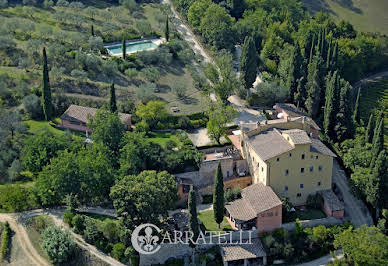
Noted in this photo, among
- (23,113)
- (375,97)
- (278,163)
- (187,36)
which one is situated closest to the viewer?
(278,163)

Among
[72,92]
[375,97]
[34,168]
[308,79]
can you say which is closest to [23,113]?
[72,92]

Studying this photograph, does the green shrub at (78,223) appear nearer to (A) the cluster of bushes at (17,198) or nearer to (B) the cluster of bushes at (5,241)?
(A) the cluster of bushes at (17,198)

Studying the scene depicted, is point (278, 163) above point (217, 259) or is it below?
above

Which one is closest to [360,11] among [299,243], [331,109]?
[331,109]

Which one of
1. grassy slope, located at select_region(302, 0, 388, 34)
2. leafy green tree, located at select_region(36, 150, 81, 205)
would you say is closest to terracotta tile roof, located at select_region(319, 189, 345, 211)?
leafy green tree, located at select_region(36, 150, 81, 205)

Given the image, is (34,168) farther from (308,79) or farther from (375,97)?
(375,97)

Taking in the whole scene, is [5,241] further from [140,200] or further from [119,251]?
[140,200]

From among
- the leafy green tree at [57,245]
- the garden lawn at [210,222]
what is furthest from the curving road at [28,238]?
the garden lawn at [210,222]
